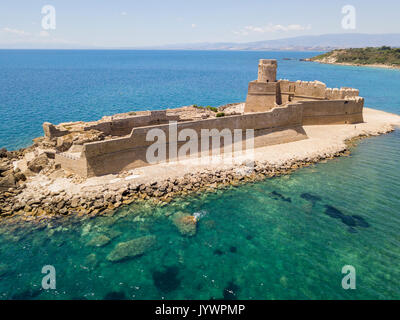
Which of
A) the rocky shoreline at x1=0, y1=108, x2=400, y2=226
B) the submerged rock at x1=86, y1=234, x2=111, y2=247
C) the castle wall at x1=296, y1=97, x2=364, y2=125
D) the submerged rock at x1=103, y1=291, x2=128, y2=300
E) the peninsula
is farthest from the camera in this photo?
the castle wall at x1=296, y1=97, x2=364, y2=125

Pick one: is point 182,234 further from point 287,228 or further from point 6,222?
point 6,222

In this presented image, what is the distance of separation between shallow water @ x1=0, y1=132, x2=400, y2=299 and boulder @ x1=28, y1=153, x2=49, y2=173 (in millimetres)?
7077

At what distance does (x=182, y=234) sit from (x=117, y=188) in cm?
651

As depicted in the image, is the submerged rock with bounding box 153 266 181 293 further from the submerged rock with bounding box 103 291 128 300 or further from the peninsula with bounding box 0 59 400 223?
the peninsula with bounding box 0 59 400 223

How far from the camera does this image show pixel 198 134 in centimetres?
2455

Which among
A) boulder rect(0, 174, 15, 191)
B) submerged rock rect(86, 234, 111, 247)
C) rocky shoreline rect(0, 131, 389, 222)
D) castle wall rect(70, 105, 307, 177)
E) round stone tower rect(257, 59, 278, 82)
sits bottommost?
submerged rock rect(86, 234, 111, 247)

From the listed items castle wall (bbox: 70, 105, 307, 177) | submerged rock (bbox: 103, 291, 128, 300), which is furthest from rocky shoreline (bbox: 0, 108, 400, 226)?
submerged rock (bbox: 103, 291, 128, 300)

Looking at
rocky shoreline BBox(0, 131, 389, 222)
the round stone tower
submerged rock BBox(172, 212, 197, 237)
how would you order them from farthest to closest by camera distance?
the round stone tower → rocky shoreline BBox(0, 131, 389, 222) → submerged rock BBox(172, 212, 197, 237)

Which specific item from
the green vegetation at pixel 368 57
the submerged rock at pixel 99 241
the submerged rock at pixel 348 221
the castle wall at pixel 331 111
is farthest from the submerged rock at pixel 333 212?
the green vegetation at pixel 368 57

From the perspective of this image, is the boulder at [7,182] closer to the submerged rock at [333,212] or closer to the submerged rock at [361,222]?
the submerged rock at [333,212]

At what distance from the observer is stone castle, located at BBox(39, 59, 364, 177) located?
21.3 m

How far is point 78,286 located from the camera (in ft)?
42.6

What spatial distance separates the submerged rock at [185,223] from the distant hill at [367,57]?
423ft
